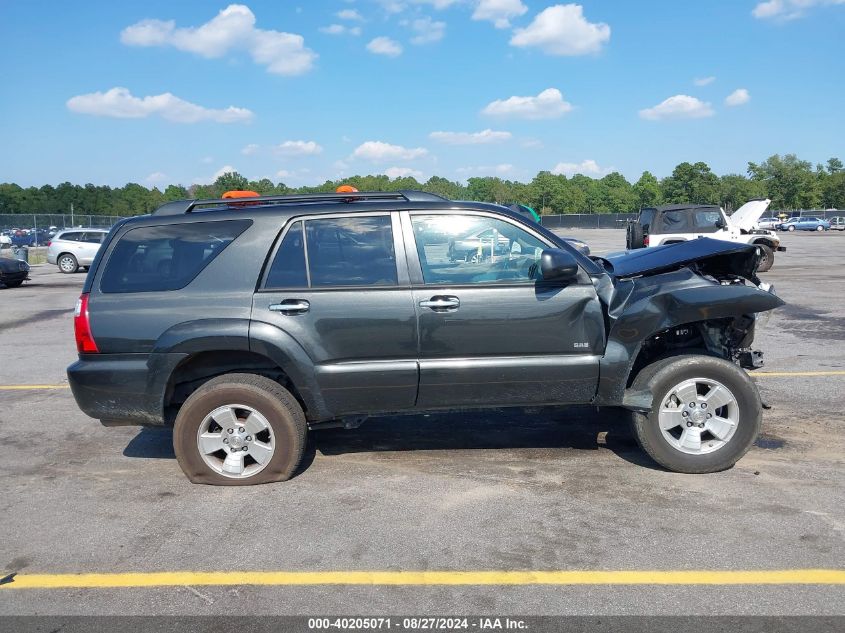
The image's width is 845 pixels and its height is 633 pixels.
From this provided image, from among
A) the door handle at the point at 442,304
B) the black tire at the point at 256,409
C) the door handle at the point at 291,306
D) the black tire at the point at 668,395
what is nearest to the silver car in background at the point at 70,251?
the black tire at the point at 256,409

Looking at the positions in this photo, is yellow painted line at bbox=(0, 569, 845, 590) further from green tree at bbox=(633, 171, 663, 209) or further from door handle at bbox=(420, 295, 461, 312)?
green tree at bbox=(633, 171, 663, 209)

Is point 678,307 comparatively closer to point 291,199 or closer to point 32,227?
point 291,199

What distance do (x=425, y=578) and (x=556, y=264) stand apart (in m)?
2.04

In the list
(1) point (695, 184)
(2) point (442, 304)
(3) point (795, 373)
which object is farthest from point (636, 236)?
(1) point (695, 184)

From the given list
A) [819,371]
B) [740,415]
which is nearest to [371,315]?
[740,415]

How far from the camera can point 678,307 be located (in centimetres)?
462

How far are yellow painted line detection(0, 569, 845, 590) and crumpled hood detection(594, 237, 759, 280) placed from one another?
7.23ft

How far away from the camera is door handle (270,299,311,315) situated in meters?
4.56

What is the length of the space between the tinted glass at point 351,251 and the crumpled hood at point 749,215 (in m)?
15.8

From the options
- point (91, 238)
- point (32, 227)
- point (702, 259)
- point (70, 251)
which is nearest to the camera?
point (702, 259)

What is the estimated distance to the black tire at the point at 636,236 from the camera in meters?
18.9

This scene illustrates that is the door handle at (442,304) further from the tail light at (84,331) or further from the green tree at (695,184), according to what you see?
the green tree at (695,184)

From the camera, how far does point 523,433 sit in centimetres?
570

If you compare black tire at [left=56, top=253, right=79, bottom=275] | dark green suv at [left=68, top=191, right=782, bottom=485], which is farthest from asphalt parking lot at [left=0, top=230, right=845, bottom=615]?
black tire at [left=56, top=253, right=79, bottom=275]
